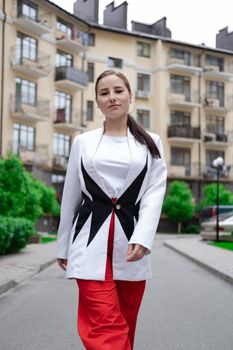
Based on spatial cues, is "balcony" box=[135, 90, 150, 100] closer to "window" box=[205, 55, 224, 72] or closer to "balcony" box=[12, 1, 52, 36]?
"window" box=[205, 55, 224, 72]

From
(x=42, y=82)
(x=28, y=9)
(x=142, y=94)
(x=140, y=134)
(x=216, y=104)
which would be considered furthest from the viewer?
(x=216, y=104)

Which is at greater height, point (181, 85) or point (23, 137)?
point (181, 85)

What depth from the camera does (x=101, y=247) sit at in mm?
3230

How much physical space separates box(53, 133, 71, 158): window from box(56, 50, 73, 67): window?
5222 mm

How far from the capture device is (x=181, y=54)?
52.0 meters

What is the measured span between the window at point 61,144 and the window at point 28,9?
27.4 ft

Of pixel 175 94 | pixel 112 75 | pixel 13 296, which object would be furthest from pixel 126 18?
pixel 112 75

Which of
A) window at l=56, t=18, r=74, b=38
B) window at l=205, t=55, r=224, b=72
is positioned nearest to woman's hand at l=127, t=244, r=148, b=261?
window at l=56, t=18, r=74, b=38

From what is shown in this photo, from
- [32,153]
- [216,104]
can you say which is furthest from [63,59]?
[216,104]

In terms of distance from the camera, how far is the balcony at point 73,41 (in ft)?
139

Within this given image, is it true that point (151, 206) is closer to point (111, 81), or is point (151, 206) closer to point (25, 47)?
point (111, 81)

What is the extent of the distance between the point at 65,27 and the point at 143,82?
10395mm

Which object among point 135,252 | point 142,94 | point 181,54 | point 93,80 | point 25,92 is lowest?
point 135,252

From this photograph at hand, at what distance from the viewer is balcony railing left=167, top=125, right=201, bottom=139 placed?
50.4 m
